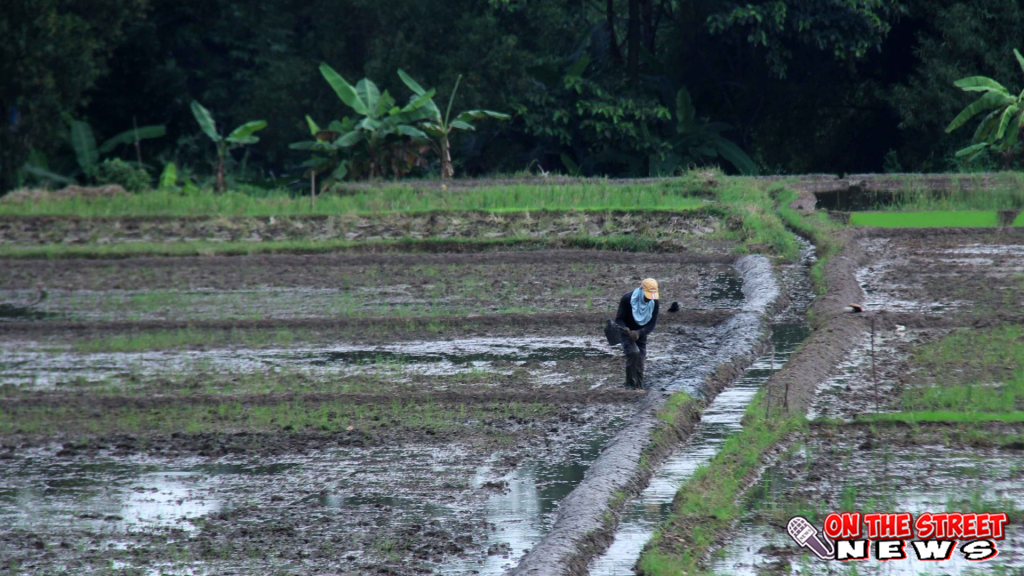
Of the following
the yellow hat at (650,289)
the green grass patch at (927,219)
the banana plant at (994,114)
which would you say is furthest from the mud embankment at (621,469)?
the banana plant at (994,114)

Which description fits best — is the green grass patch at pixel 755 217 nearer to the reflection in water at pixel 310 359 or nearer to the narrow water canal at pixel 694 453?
the narrow water canal at pixel 694 453

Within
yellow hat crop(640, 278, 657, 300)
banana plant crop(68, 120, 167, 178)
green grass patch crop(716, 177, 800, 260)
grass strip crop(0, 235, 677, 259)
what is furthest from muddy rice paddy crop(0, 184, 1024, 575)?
banana plant crop(68, 120, 167, 178)

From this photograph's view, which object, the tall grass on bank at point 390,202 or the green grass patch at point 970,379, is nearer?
the green grass patch at point 970,379

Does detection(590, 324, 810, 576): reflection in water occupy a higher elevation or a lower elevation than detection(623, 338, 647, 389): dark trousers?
lower

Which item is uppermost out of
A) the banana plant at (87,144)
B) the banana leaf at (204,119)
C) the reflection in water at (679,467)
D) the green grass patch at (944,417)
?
the banana leaf at (204,119)

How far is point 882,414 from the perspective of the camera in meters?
6.78

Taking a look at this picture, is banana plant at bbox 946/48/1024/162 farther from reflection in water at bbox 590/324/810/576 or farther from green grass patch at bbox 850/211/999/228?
reflection in water at bbox 590/324/810/576

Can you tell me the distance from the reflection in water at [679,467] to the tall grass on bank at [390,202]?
748 centimetres

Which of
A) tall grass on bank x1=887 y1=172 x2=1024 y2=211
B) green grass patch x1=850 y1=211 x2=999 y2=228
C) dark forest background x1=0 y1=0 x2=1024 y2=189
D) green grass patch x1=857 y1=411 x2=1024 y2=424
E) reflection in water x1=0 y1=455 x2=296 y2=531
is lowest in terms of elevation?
reflection in water x1=0 y1=455 x2=296 y2=531

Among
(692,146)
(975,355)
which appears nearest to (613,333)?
(975,355)

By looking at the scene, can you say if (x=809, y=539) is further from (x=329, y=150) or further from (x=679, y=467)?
(x=329, y=150)

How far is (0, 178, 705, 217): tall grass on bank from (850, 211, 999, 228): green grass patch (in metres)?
2.40

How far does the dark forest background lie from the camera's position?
2073cm

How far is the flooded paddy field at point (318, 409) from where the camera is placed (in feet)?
17.6
